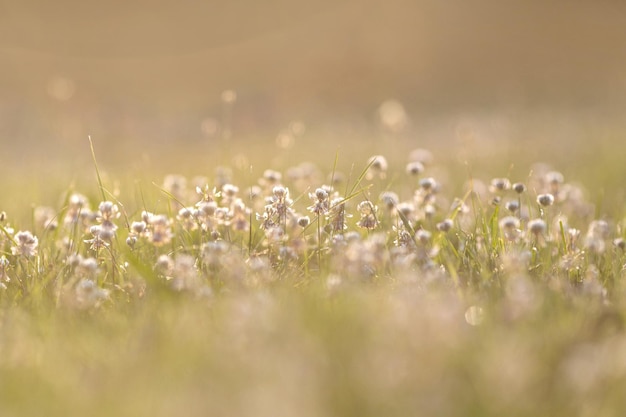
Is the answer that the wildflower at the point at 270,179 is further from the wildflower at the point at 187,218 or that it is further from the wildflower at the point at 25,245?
the wildflower at the point at 25,245

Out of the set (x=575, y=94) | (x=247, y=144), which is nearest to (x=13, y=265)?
(x=247, y=144)

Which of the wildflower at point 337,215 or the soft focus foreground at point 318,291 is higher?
the wildflower at point 337,215

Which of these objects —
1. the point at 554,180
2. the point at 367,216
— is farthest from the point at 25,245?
the point at 554,180

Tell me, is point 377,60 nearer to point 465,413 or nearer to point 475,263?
point 475,263

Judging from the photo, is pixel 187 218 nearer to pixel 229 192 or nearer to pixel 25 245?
pixel 229 192

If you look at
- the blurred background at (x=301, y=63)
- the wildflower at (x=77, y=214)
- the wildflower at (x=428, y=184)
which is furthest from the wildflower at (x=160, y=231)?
the blurred background at (x=301, y=63)
